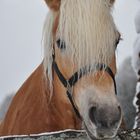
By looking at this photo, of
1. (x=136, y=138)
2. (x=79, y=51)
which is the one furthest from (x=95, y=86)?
(x=136, y=138)

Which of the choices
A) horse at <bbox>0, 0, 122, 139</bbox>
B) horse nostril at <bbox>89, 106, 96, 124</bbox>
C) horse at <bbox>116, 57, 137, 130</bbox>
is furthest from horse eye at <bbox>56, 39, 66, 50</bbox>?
horse at <bbox>116, 57, 137, 130</bbox>

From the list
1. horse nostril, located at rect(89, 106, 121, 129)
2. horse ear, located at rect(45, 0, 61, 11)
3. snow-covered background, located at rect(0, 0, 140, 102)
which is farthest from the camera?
snow-covered background, located at rect(0, 0, 140, 102)

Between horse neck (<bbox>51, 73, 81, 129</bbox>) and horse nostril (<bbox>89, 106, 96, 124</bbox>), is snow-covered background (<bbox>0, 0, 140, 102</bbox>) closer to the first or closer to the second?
horse neck (<bbox>51, 73, 81, 129</bbox>)

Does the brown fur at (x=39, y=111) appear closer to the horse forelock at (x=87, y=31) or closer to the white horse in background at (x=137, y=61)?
the horse forelock at (x=87, y=31)

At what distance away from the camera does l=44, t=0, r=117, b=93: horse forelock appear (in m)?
0.90

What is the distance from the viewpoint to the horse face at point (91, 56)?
0.86 m

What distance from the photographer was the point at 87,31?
90cm

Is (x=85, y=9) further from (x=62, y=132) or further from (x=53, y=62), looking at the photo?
(x=62, y=132)

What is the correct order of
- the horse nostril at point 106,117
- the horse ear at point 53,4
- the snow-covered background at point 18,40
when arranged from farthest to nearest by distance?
the snow-covered background at point 18,40
the horse ear at point 53,4
the horse nostril at point 106,117

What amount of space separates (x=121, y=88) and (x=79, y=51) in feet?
0.96

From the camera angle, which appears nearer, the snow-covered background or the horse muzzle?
the horse muzzle

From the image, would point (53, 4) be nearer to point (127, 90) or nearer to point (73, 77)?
point (73, 77)

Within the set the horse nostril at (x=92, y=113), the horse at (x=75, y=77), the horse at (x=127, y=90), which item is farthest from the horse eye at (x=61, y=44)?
the horse at (x=127, y=90)

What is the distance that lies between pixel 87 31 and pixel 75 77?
0.31 feet
